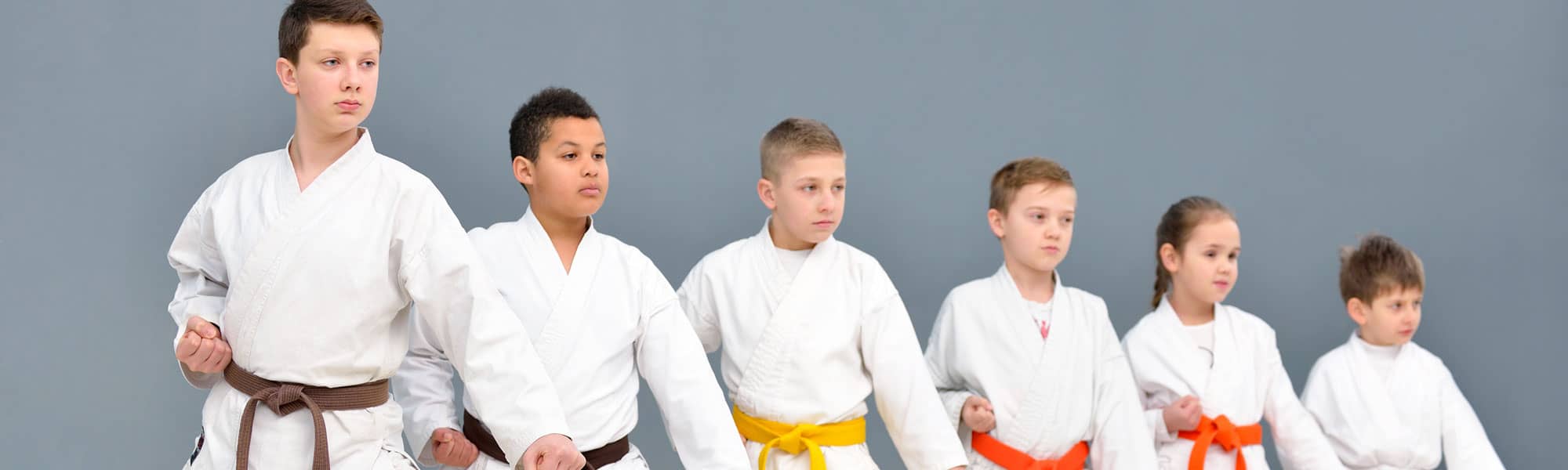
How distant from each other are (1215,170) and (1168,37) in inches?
19.5

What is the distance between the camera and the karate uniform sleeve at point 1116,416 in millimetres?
3334

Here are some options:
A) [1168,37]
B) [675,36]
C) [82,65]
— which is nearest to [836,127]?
[675,36]

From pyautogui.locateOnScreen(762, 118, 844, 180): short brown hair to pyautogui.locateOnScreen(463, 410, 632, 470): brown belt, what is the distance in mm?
819

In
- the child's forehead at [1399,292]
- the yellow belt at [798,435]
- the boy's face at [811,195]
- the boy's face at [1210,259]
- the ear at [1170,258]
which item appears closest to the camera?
the yellow belt at [798,435]

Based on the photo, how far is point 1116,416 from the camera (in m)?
3.37

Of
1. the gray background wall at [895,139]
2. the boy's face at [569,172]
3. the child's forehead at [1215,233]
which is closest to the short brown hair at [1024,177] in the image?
the child's forehead at [1215,233]

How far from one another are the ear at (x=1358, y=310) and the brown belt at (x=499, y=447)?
8.32ft

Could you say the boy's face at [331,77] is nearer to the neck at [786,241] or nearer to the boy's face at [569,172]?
the boy's face at [569,172]

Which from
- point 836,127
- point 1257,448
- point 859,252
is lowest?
point 1257,448

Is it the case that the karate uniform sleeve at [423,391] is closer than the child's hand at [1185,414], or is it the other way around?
the karate uniform sleeve at [423,391]

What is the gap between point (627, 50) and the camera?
12.3ft

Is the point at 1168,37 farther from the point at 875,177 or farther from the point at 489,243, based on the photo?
the point at 489,243

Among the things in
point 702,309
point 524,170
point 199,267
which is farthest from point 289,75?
point 702,309

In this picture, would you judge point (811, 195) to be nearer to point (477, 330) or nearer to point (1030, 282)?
point (1030, 282)
